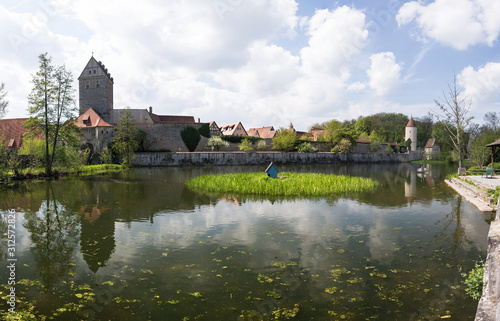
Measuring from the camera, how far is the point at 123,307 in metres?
5.48

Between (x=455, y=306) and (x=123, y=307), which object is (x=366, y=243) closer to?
(x=455, y=306)

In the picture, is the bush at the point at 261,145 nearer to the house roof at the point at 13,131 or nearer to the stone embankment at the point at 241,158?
the stone embankment at the point at 241,158

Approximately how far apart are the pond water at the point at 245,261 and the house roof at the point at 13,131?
37.6 meters

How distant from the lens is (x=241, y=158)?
53281 mm

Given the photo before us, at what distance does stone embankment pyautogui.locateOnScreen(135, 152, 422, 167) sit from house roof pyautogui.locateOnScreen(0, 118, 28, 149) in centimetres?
1639

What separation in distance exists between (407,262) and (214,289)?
4.88m

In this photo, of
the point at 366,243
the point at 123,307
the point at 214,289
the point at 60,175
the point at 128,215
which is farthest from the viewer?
the point at 60,175

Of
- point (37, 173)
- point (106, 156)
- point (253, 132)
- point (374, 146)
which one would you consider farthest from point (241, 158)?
point (374, 146)

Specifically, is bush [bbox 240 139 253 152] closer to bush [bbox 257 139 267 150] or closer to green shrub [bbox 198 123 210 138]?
bush [bbox 257 139 267 150]

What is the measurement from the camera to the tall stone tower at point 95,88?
185 feet

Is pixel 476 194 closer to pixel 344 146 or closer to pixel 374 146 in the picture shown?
pixel 344 146

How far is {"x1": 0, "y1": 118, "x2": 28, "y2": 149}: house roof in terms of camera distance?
44156mm

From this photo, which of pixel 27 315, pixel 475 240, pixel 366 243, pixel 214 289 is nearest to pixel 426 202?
pixel 475 240

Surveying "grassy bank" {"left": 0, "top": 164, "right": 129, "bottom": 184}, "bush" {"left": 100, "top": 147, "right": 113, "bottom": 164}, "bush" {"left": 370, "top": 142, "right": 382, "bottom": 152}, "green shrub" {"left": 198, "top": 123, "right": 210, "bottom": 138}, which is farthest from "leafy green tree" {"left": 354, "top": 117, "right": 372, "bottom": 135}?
"grassy bank" {"left": 0, "top": 164, "right": 129, "bottom": 184}
